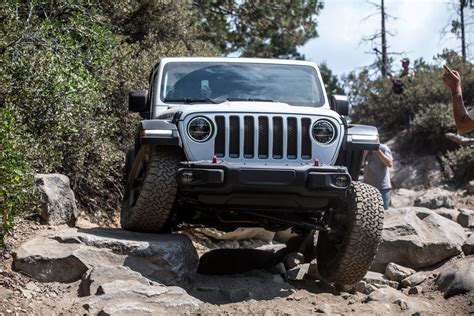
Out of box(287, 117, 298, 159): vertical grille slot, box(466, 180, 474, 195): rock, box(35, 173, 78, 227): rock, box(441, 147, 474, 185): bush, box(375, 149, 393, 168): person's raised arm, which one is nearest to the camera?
box(287, 117, 298, 159): vertical grille slot

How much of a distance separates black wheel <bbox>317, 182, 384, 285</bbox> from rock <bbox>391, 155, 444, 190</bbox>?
11242mm

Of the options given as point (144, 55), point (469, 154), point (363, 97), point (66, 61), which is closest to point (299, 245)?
point (66, 61)

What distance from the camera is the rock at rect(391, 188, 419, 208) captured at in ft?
51.0

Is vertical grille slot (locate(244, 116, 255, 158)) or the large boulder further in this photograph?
vertical grille slot (locate(244, 116, 255, 158))

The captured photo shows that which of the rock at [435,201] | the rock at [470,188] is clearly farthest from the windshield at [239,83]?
the rock at [470,188]

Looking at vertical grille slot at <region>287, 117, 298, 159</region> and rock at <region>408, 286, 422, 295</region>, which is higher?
vertical grille slot at <region>287, 117, 298, 159</region>

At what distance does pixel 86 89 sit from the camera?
8383 mm

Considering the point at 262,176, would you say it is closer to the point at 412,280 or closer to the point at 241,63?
the point at 241,63

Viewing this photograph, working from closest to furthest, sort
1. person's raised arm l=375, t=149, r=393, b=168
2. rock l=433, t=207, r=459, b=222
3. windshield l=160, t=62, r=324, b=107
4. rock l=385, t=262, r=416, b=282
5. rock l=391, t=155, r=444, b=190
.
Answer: windshield l=160, t=62, r=324, b=107 → rock l=385, t=262, r=416, b=282 → person's raised arm l=375, t=149, r=393, b=168 → rock l=433, t=207, r=459, b=222 → rock l=391, t=155, r=444, b=190

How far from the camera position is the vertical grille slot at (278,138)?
A: 259 inches

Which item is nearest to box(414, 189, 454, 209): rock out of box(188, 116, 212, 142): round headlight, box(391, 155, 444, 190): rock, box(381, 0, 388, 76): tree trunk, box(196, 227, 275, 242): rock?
box(391, 155, 444, 190): rock

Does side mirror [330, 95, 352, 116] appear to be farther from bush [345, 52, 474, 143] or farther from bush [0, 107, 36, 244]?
bush [345, 52, 474, 143]

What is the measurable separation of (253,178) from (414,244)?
2.69 m

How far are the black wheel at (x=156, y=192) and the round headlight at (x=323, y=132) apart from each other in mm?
1108
